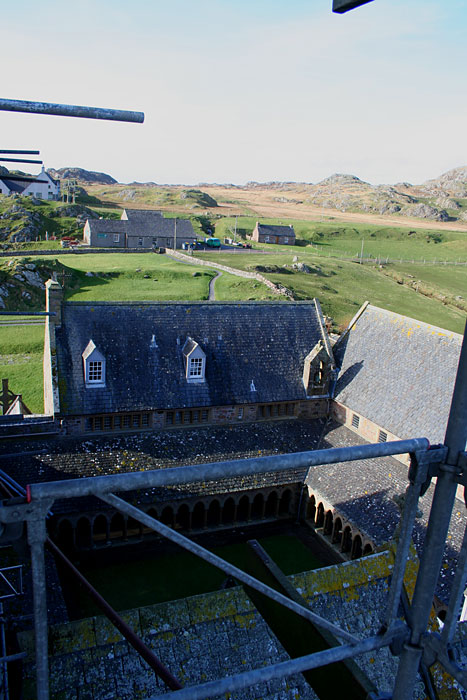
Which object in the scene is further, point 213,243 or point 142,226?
point 213,243

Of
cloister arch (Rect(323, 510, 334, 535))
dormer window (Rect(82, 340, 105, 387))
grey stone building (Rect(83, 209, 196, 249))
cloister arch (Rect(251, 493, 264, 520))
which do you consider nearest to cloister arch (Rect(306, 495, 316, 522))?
cloister arch (Rect(323, 510, 334, 535))

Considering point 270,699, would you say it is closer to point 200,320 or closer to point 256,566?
point 256,566

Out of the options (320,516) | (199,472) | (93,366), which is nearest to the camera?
(199,472)

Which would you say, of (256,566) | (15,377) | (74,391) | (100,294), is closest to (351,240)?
(100,294)

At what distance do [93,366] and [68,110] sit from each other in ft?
70.7

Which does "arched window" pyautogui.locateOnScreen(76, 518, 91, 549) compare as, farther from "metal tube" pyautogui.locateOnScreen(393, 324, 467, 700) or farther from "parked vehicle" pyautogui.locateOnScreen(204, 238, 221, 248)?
"parked vehicle" pyautogui.locateOnScreen(204, 238, 221, 248)

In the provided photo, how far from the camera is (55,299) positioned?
1089 inches

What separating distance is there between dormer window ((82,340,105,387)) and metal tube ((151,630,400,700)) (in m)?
22.7

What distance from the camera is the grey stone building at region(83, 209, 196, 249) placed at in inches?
3905

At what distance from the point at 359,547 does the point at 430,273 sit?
9572cm

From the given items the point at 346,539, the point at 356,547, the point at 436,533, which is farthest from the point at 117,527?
the point at 436,533

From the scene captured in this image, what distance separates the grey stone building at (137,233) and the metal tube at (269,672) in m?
98.8

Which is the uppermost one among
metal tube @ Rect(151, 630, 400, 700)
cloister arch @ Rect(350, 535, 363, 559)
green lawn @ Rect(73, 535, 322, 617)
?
metal tube @ Rect(151, 630, 400, 700)

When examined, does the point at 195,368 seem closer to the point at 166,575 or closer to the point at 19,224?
the point at 166,575
